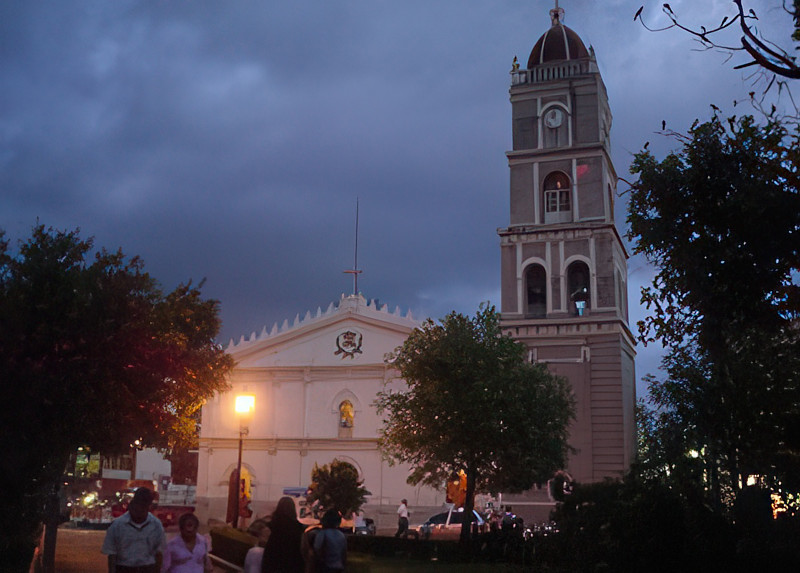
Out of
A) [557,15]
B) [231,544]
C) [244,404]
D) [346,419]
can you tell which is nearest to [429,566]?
[231,544]

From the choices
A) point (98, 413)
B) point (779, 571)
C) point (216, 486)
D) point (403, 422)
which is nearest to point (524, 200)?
point (403, 422)

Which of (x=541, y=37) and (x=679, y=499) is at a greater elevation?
(x=541, y=37)

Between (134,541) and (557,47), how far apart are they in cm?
4128

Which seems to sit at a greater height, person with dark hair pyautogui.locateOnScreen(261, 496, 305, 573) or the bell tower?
the bell tower

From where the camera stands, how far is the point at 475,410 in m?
27.8

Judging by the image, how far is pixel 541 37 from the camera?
46.5 m

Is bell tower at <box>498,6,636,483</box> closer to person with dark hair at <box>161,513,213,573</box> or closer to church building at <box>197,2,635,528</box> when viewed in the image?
church building at <box>197,2,635,528</box>

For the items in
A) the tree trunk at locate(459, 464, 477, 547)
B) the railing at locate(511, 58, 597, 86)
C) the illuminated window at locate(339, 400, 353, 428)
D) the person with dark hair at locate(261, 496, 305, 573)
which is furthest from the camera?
the illuminated window at locate(339, 400, 353, 428)

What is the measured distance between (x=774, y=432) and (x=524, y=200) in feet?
96.6

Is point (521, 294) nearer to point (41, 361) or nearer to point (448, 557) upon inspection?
point (448, 557)

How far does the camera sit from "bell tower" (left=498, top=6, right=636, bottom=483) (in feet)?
131

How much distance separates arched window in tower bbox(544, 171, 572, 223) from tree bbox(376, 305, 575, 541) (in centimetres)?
1361

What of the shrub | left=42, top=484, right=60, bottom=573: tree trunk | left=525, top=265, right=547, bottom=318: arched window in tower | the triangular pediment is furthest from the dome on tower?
left=42, top=484, right=60, bottom=573: tree trunk

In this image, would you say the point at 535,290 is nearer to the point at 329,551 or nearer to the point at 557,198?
the point at 557,198
